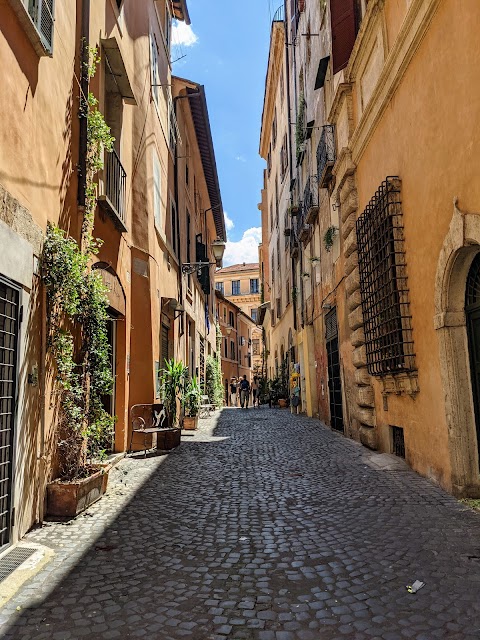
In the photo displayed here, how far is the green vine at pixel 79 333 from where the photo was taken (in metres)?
4.77

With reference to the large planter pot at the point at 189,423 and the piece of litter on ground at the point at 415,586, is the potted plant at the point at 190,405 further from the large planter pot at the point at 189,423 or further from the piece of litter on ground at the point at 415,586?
the piece of litter on ground at the point at 415,586

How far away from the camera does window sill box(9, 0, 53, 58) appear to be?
398 cm

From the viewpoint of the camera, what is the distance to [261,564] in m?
3.44

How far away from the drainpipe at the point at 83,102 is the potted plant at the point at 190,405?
23.8 ft

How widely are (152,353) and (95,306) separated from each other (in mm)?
3675

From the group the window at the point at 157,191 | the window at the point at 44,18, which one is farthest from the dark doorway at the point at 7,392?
the window at the point at 157,191

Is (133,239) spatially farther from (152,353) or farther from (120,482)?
(120,482)

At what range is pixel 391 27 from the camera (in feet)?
21.7

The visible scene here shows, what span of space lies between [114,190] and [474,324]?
5.56m

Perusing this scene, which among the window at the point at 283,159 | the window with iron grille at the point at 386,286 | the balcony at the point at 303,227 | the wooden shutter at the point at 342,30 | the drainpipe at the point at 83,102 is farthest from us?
the window at the point at 283,159

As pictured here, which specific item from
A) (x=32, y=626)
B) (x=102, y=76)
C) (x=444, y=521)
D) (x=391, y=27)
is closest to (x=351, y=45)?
(x=391, y=27)

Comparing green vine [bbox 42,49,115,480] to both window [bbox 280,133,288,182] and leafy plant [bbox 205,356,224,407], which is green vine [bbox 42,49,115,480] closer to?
leafy plant [bbox 205,356,224,407]

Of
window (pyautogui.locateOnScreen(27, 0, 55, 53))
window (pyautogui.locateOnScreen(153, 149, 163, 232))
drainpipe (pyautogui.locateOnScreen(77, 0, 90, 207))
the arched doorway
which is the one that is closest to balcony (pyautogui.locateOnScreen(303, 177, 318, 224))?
window (pyautogui.locateOnScreen(153, 149, 163, 232))

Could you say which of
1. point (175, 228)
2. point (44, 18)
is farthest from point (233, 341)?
point (44, 18)
